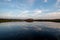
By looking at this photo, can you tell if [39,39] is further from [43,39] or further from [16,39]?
[16,39]

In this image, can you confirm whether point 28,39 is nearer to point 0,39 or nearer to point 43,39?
point 43,39

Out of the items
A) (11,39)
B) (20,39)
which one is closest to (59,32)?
(20,39)

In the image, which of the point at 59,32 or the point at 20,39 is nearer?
the point at 20,39

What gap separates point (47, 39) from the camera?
7.16m

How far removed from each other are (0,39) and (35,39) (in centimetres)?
243

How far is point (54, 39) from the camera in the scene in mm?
6832

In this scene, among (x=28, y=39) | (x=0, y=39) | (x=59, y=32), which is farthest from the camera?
(x=59, y=32)

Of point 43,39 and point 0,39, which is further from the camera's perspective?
point 43,39

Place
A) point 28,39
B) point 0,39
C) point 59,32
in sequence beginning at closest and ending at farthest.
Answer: point 0,39
point 28,39
point 59,32

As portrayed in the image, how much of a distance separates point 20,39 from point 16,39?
281mm

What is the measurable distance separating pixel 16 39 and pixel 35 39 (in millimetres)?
1365

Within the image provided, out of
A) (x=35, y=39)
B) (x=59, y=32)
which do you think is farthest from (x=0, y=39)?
(x=59, y=32)

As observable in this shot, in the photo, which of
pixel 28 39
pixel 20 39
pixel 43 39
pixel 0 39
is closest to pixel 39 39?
pixel 43 39

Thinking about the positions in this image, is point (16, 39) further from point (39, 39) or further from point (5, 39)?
point (39, 39)
